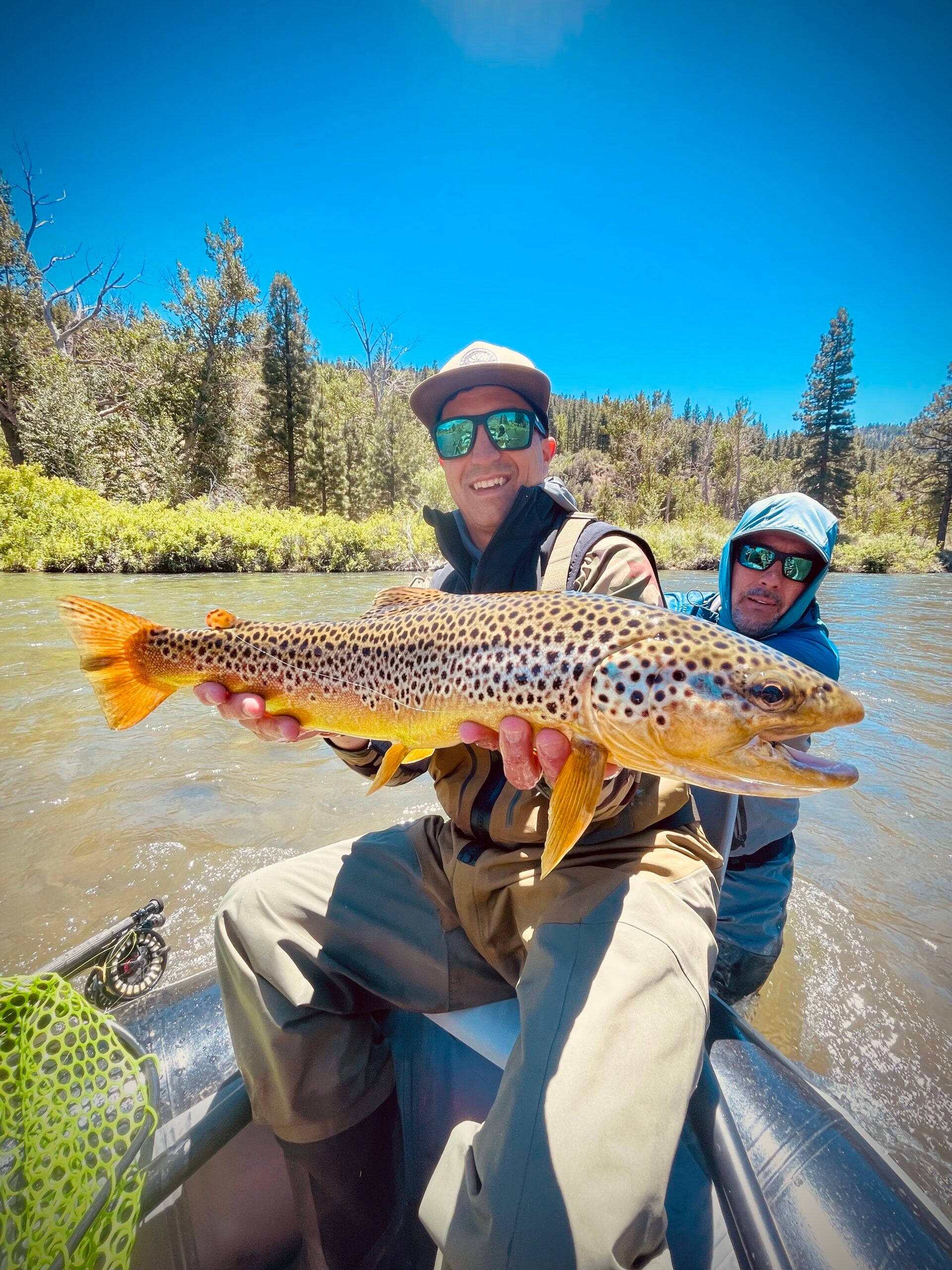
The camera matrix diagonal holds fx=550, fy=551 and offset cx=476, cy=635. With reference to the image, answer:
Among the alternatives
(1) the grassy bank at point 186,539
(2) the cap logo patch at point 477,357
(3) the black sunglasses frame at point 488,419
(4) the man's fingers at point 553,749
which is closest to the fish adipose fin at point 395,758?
(4) the man's fingers at point 553,749

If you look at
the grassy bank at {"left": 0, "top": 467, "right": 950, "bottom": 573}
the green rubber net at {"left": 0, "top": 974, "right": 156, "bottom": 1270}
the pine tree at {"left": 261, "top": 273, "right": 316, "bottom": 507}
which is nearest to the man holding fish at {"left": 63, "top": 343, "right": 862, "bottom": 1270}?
the green rubber net at {"left": 0, "top": 974, "right": 156, "bottom": 1270}

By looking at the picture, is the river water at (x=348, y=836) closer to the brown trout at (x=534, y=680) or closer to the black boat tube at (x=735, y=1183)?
the black boat tube at (x=735, y=1183)

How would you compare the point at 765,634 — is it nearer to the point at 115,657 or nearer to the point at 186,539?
the point at 115,657

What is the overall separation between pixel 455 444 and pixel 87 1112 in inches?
126

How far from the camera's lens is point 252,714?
9.23 ft

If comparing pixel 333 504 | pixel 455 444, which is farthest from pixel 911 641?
pixel 333 504

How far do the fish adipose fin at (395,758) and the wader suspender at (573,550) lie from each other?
98 cm

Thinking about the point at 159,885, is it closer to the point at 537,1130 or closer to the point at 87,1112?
the point at 87,1112

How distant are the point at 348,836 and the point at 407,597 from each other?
3.17 metres

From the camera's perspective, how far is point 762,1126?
6.07 feet

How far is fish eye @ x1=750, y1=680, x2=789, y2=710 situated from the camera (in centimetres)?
191

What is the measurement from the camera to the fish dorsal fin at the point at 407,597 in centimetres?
288

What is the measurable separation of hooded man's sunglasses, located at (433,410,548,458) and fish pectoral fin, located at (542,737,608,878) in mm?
1848

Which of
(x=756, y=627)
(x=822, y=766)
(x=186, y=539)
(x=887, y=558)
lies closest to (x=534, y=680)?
(x=822, y=766)
